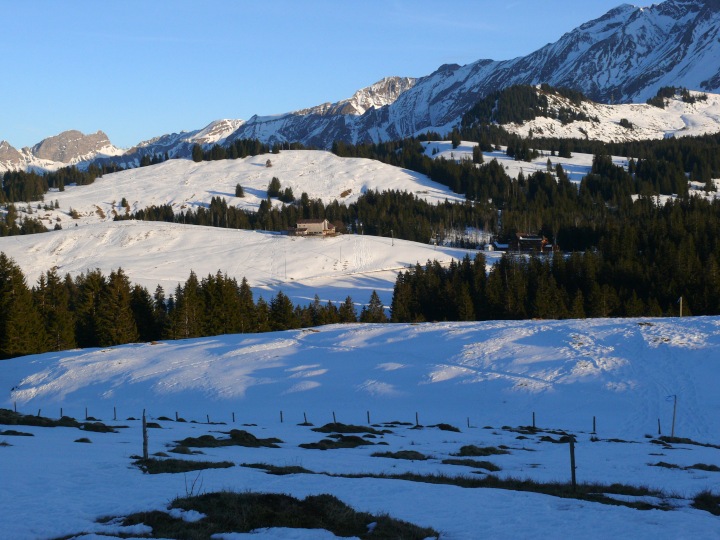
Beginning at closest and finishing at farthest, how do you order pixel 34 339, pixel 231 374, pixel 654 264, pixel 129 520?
pixel 129 520
pixel 231 374
pixel 34 339
pixel 654 264

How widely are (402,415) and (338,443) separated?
16887 mm

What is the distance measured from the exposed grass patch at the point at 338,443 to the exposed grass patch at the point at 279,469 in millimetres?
7447

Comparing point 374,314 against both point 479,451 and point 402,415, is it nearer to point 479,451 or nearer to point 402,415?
point 402,415

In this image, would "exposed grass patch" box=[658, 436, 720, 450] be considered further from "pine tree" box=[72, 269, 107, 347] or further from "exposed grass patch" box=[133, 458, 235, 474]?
"pine tree" box=[72, 269, 107, 347]

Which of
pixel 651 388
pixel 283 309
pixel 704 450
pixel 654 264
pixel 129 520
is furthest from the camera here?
pixel 654 264

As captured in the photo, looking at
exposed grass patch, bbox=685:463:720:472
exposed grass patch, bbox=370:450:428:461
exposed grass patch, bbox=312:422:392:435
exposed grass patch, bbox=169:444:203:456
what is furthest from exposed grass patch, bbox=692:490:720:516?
exposed grass patch, bbox=312:422:392:435

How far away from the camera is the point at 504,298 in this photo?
322ft

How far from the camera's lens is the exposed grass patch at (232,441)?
28431 millimetres

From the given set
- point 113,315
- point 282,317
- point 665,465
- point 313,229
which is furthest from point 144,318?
point 313,229

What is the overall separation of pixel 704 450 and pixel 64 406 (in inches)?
1670

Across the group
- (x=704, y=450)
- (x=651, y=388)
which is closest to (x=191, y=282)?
(x=651, y=388)

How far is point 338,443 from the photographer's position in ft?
101

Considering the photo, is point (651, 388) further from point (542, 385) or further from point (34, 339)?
point (34, 339)

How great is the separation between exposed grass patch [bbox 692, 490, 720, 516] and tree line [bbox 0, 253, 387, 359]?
66.3 meters
